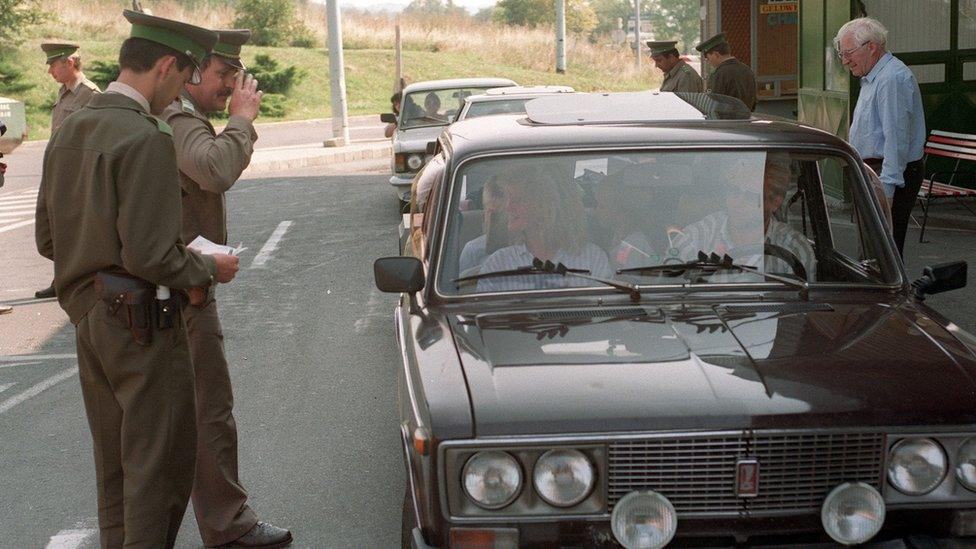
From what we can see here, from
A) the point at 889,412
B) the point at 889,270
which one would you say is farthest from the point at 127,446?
the point at 889,270

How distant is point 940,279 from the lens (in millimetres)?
4312

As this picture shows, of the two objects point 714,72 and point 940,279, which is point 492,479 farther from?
point 714,72

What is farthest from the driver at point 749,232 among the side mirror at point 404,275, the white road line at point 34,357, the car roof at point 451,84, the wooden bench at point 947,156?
the car roof at point 451,84

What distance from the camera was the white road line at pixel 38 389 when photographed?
7059mm

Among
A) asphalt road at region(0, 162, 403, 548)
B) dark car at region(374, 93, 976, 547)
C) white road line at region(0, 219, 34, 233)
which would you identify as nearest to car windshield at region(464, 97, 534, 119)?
asphalt road at region(0, 162, 403, 548)

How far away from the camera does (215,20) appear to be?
56.9 meters

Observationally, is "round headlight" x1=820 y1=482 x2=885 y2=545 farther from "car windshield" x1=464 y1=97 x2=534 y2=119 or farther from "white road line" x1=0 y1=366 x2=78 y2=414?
"car windshield" x1=464 y1=97 x2=534 y2=119

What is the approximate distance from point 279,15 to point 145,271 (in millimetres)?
52470

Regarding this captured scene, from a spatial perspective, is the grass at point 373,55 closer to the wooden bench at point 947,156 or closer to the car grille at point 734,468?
the wooden bench at point 947,156

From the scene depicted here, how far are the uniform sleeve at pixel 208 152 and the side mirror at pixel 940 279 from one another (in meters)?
2.43

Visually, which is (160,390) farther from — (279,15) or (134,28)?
(279,15)

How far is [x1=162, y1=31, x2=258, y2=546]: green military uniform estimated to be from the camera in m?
4.40

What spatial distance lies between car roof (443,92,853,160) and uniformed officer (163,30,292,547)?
836 mm

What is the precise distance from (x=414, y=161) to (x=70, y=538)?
33.9 feet
